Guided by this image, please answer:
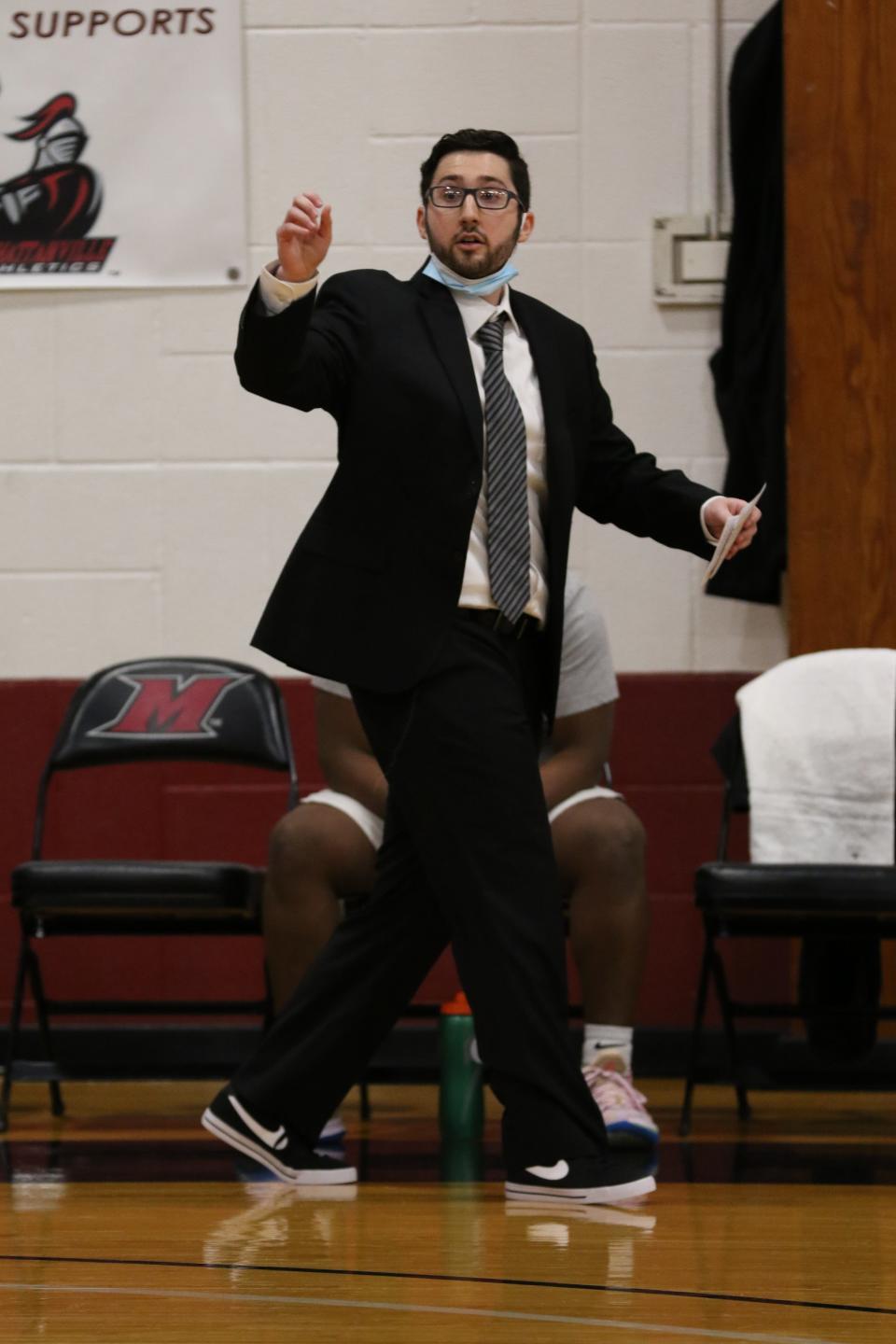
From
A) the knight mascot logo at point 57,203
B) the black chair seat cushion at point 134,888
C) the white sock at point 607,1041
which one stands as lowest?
the white sock at point 607,1041

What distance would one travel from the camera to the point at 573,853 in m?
3.38

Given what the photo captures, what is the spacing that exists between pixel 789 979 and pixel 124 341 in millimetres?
2074

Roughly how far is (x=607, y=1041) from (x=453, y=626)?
3.27ft

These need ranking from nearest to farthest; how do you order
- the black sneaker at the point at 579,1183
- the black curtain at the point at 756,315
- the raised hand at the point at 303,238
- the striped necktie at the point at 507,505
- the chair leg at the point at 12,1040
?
the raised hand at the point at 303,238 < the black sneaker at the point at 579,1183 < the striped necktie at the point at 507,505 < the chair leg at the point at 12,1040 < the black curtain at the point at 756,315

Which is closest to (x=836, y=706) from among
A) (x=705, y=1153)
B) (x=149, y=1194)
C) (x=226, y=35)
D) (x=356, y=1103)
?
(x=705, y=1153)

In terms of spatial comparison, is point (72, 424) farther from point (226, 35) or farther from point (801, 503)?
point (801, 503)

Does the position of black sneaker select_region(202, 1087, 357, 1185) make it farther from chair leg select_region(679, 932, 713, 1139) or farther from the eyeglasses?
the eyeglasses

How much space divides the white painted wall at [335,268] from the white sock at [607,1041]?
1.19 metres

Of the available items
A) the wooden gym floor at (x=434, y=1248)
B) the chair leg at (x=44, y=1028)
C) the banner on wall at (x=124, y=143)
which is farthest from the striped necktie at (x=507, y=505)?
the banner on wall at (x=124, y=143)

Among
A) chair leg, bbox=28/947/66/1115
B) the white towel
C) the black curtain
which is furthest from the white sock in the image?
the black curtain

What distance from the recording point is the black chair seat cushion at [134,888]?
3.45 m

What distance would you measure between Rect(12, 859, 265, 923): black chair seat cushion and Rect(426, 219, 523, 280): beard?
49.8 inches

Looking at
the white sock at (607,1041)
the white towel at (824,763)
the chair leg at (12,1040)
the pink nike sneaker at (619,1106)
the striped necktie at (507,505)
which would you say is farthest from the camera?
the white towel at (824,763)

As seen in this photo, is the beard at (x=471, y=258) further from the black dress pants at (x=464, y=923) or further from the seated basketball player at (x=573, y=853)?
the seated basketball player at (x=573, y=853)
